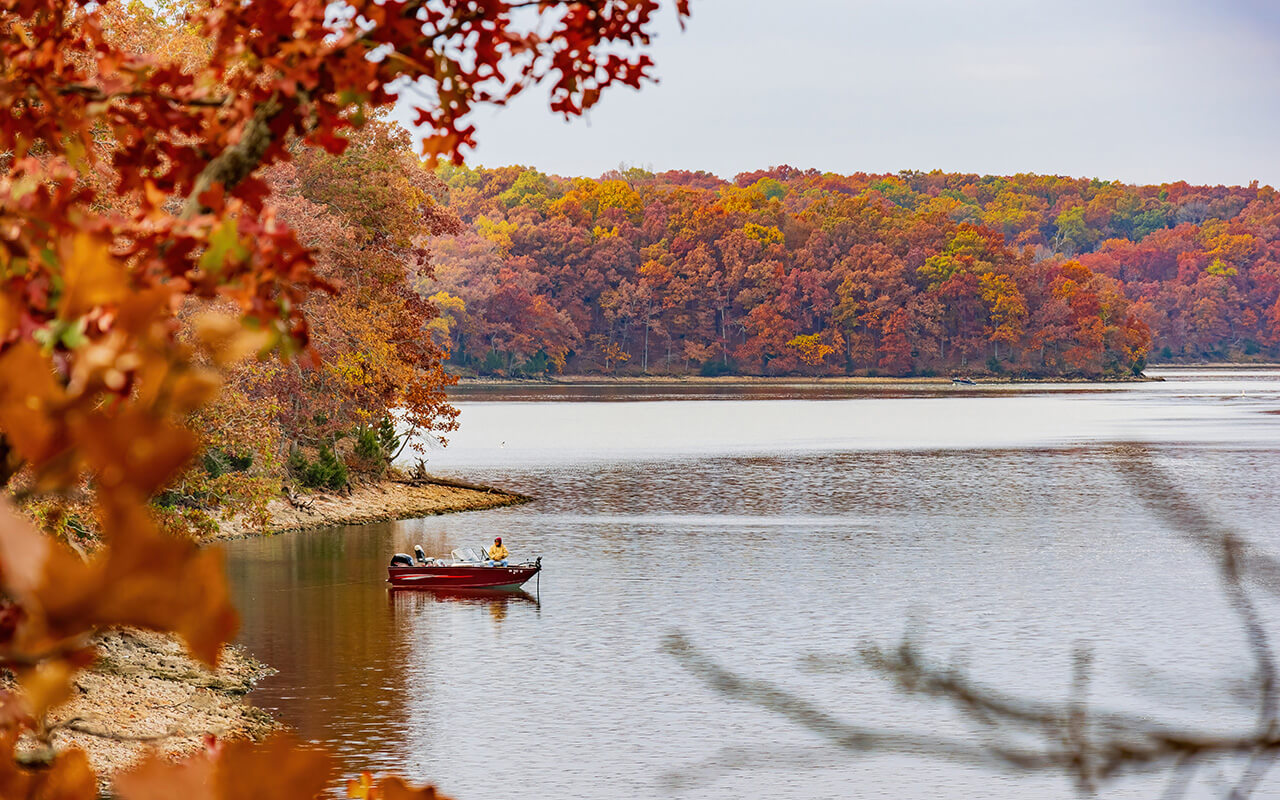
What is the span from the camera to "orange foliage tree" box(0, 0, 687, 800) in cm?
129

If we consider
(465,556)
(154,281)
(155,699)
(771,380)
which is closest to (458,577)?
(465,556)

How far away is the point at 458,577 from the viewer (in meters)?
30.4

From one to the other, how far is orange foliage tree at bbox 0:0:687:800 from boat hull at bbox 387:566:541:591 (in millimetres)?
26581

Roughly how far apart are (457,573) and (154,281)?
93.5 ft

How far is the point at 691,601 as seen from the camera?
3005 centimetres

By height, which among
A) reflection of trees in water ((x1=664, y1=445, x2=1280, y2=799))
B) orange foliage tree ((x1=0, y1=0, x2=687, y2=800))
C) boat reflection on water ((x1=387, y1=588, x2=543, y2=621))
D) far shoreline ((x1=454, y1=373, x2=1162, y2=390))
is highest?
orange foliage tree ((x1=0, y1=0, x2=687, y2=800))

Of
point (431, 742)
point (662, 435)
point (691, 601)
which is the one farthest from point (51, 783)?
point (662, 435)

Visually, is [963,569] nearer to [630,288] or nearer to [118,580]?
[118,580]

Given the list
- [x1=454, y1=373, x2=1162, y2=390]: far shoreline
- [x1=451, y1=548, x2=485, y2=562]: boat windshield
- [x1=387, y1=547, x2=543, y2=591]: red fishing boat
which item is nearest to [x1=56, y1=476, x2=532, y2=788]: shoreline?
[x1=387, y1=547, x2=543, y2=591]: red fishing boat

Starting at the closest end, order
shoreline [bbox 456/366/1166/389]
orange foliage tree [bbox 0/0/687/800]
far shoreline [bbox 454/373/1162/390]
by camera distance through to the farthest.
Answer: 1. orange foliage tree [bbox 0/0/687/800]
2. far shoreline [bbox 454/373/1162/390]
3. shoreline [bbox 456/366/1166/389]

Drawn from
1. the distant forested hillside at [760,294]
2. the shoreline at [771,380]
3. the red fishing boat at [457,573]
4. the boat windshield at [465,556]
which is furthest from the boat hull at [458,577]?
the shoreline at [771,380]

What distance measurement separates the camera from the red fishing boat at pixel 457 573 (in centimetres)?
Result: 2978

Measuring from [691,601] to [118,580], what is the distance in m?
29.1

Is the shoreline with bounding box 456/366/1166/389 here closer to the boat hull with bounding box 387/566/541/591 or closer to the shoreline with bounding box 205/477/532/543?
the shoreline with bounding box 205/477/532/543
